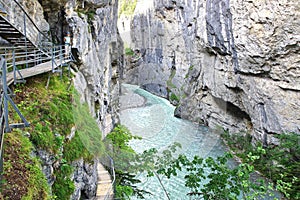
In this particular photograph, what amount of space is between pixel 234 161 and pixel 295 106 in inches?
163

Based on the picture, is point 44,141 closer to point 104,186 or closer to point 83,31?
point 104,186

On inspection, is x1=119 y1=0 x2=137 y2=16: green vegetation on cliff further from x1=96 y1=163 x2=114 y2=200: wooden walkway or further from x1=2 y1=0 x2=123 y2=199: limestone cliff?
x1=96 y1=163 x2=114 y2=200: wooden walkway

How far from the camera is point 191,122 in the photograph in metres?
20.3

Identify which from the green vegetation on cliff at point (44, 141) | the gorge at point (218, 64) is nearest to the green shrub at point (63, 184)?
the green vegetation on cliff at point (44, 141)

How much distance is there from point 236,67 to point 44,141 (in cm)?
1326

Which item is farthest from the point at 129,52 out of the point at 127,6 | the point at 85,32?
the point at 85,32

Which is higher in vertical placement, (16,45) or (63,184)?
(16,45)

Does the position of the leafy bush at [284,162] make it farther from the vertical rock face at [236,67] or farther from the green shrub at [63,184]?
the green shrub at [63,184]

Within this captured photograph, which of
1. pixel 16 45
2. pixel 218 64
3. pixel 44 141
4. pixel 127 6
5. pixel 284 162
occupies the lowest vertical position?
pixel 284 162

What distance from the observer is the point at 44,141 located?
4020mm

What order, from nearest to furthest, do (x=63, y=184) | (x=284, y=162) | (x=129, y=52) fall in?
1. (x=63, y=184)
2. (x=284, y=162)
3. (x=129, y=52)

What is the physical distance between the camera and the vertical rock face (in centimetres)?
1206

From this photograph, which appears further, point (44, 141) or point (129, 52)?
point (129, 52)

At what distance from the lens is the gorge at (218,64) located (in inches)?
413
